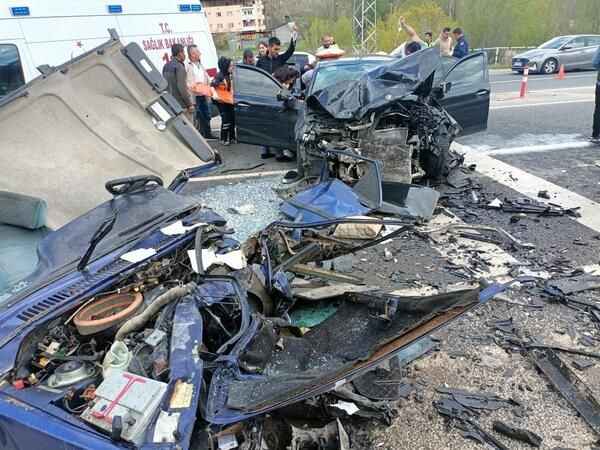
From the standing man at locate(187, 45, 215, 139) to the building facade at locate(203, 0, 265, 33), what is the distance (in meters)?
37.8

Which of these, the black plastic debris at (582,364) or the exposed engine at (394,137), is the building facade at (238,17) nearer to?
the exposed engine at (394,137)

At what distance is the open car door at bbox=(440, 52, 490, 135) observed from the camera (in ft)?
21.7

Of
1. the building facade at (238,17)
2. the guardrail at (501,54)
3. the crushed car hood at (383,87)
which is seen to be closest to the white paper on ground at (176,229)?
the crushed car hood at (383,87)

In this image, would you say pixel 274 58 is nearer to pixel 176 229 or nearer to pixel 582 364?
pixel 176 229

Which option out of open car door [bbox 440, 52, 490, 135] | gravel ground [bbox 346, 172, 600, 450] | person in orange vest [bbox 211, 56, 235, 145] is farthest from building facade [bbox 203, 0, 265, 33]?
gravel ground [bbox 346, 172, 600, 450]

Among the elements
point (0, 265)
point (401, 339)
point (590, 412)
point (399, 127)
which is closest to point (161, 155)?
point (0, 265)

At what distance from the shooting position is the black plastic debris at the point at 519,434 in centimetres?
263

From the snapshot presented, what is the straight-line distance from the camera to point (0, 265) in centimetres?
240

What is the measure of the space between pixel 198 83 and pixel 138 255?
→ 7003mm

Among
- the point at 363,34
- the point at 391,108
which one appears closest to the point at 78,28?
the point at 391,108

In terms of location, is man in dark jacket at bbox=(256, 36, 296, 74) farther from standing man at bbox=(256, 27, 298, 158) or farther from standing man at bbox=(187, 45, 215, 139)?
standing man at bbox=(187, 45, 215, 139)

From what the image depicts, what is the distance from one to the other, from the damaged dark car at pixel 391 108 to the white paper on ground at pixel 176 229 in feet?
10.8

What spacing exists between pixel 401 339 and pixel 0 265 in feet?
6.58

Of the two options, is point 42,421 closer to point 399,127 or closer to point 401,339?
point 401,339
